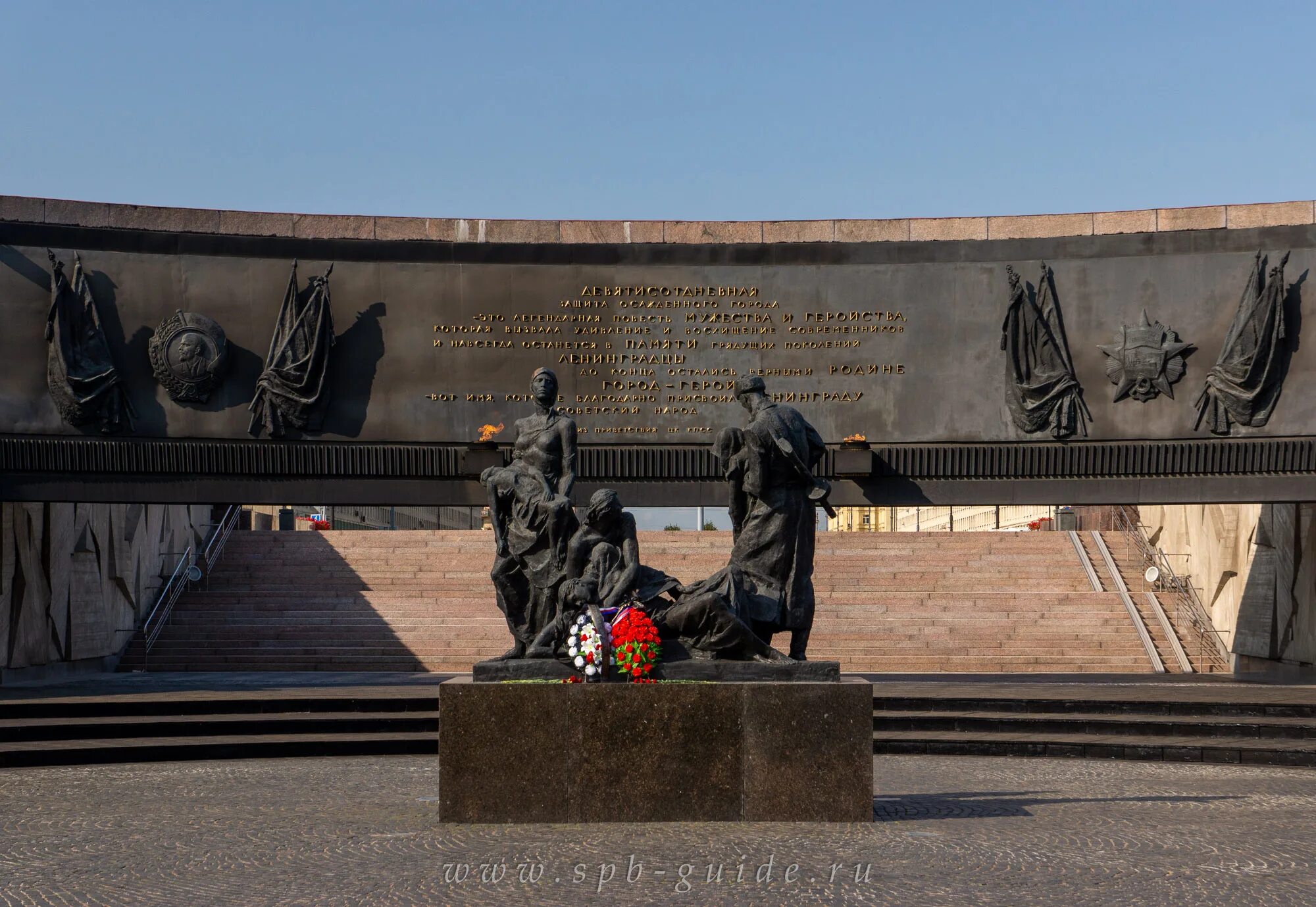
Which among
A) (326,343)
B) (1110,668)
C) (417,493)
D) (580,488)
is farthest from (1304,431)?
(326,343)

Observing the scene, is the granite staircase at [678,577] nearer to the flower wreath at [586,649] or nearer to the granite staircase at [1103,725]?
the granite staircase at [1103,725]

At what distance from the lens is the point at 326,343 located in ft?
57.8

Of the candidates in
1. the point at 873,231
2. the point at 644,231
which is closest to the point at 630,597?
the point at 644,231

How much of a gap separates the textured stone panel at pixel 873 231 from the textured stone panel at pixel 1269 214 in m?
3.86

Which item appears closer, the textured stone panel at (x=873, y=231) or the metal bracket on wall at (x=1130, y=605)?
the textured stone panel at (x=873, y=231)

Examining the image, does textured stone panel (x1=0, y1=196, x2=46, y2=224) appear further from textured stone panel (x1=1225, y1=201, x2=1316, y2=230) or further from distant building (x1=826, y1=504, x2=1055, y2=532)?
distant building (x1=826, y1=504, x2=1055, y2=532)

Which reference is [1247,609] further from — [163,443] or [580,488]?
[163,443]

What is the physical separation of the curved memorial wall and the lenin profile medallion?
3 centimetres

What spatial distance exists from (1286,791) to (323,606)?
16019 mm

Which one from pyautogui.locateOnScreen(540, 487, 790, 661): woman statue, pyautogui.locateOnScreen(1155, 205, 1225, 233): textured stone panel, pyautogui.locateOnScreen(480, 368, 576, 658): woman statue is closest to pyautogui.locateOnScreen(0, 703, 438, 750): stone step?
pyautogui.locateOnScreen(480, 368, 576, 658): woman statue

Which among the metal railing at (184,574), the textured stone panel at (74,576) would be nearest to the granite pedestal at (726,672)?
the textured stone panel at (74,576)

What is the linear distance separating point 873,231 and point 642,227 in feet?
9.48

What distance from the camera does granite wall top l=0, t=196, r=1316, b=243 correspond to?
57.6ft

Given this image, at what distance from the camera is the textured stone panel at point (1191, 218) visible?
57.3 feet
